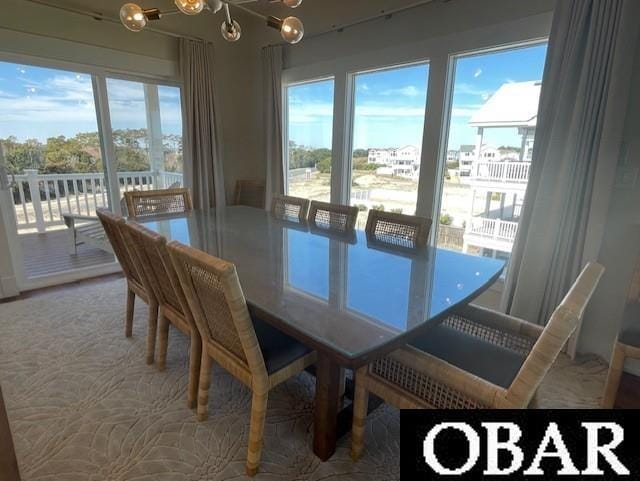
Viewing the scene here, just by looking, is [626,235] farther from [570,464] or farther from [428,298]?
[428,298]

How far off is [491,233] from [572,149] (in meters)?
0.90

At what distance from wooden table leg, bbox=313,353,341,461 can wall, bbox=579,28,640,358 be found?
6.09ft

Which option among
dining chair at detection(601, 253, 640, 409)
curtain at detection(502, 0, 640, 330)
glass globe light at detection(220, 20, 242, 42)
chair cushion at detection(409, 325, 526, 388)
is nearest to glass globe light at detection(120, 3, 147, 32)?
glass globe light at detection(220, 20, 242, 42)

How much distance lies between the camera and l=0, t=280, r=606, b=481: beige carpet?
4.66ft

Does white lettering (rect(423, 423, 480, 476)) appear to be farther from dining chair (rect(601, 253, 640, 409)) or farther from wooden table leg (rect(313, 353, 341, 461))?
dining chair (rect(601, 253, 640, 409))

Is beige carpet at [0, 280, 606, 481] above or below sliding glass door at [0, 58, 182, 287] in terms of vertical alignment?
below

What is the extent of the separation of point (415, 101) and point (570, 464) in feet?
8.79

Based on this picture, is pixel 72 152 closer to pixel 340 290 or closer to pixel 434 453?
pixel 340 290

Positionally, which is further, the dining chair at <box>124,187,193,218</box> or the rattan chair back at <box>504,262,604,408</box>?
the dining chair at <box>124,187,193,218</box>

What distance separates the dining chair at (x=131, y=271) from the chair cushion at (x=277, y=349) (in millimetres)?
799

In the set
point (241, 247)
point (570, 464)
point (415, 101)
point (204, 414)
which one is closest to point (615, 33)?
point (415, 101)

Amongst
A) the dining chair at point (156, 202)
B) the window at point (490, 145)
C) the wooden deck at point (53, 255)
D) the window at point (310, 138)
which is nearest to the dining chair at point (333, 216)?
the window at point (490, 145)

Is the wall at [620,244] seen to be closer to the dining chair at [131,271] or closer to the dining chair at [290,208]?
the dining chair at [290,208]

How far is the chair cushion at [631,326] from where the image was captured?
1629 millimetres
